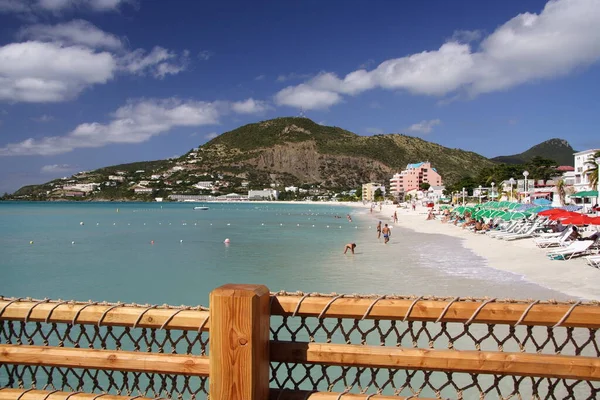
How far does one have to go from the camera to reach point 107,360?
2.82m

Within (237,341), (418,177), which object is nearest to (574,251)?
(237,341)

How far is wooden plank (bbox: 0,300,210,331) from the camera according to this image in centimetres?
265

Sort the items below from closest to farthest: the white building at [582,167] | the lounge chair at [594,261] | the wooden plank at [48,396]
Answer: the wooden plank at [48,396]
the lounge chair at [594,261]
the white building at [582,167]

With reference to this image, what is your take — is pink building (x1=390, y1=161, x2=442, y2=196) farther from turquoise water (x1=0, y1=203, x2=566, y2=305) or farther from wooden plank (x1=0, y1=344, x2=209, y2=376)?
wooden plank (x1=0, y1=344, x2=209, y2=376)

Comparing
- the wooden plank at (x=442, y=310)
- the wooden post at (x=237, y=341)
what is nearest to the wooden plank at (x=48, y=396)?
the wooden post at (x=237, y=341)

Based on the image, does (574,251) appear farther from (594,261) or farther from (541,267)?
(594,261)

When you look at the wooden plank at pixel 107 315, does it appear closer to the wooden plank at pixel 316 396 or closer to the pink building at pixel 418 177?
the wooden plank at pixel 316 396

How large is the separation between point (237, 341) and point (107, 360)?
0.98 m

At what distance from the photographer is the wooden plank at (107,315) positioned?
2.65 meters

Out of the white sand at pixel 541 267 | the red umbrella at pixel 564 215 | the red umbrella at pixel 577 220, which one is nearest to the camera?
the white sand at pixel 541 267

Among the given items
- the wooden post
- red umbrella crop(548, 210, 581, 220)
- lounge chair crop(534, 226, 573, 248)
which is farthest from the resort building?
the wooden post

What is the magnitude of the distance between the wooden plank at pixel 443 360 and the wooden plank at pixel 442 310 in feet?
0.60

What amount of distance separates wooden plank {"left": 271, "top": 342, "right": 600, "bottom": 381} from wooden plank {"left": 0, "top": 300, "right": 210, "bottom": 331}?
19.7 inches

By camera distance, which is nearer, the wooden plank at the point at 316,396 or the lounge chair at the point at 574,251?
the wooden plank at the point at 316,396
